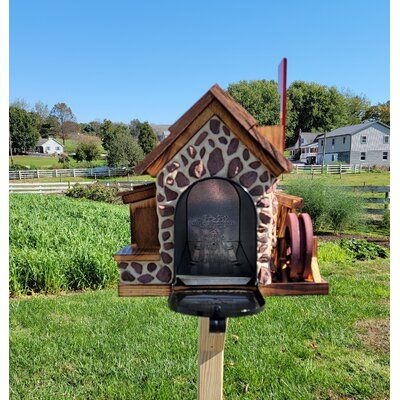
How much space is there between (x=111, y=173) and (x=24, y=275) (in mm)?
28424

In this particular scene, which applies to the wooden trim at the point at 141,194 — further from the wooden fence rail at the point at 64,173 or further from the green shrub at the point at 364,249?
the wooden fence rail at the point at 64,173

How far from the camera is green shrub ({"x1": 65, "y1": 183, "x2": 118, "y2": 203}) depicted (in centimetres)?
1781

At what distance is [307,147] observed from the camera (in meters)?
52.6

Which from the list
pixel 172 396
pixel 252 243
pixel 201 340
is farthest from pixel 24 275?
pixel 252 243

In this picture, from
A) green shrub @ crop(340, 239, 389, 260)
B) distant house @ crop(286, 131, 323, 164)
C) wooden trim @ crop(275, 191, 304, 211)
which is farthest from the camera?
distant house @ crop(286, 131, 323, 164)

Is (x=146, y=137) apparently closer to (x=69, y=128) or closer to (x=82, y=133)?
(x=69, y=128)

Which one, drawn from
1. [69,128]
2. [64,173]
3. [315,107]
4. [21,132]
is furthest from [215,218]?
[69,128]

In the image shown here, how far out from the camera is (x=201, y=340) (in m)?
2.18

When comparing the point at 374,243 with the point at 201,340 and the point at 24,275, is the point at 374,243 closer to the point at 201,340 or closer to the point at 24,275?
the point at 24,275

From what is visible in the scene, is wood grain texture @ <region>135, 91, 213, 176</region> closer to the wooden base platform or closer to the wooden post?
the wooden base platform

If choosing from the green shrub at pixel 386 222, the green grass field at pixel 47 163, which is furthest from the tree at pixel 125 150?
the green shrub at pixel 386 222

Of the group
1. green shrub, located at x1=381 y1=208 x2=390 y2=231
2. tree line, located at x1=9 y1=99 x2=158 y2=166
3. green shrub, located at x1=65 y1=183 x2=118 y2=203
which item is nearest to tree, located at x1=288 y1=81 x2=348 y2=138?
tree line, located at x1=9 y1=99 x2=158 y2=166

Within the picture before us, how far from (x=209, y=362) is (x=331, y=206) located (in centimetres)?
833

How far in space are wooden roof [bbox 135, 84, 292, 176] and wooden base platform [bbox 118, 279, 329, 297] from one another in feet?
1.88
